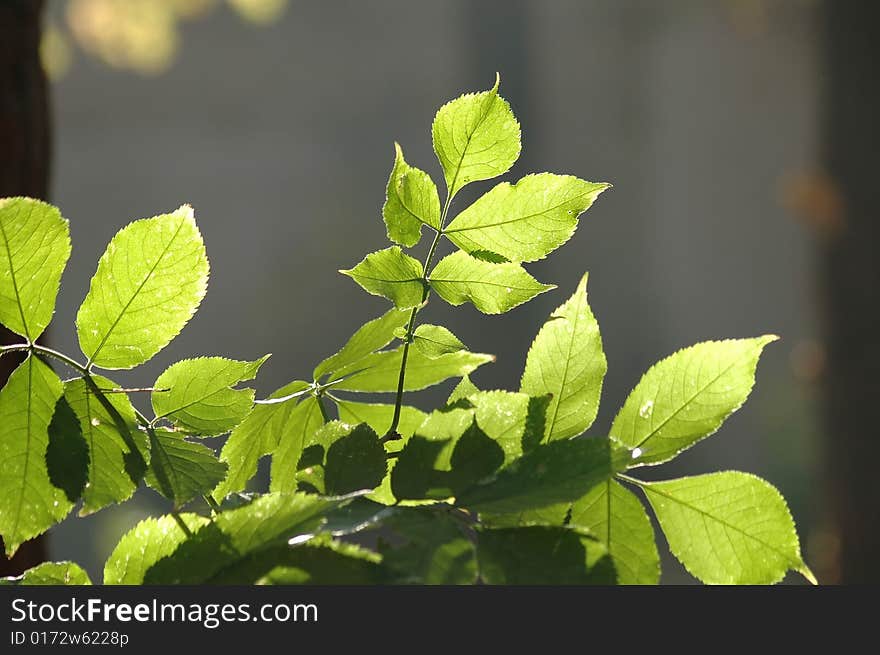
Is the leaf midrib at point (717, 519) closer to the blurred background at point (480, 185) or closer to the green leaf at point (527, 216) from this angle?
the green leaf at point (527, 216)

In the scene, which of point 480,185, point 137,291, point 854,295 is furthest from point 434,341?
point 480,185

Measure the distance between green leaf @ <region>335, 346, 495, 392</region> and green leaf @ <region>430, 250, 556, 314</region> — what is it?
0.02 m

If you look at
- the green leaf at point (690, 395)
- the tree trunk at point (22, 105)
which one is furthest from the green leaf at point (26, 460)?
the tree trunk at point (22, 105)

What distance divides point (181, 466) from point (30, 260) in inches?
3.7

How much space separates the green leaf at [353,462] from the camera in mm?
342

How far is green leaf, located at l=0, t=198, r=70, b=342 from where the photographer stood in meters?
0.33

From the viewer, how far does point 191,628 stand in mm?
A: 293

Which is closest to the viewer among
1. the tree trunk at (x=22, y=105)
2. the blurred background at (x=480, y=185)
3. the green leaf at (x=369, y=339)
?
the green leaf at (x=369, y=339)

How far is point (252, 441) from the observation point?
0.41m

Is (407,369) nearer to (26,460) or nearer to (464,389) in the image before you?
(464,389)

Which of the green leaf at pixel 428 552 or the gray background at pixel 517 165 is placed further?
the gray background at pixel 517 165

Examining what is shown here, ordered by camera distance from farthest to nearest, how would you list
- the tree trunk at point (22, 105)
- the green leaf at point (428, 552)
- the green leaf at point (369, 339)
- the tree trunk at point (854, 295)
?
the tree trunk at point (854, 295) → the tree trunk at point (22, 105) → the green leaf at point (369, 339) → the green leaf at point (428, 552)

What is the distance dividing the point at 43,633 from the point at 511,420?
172mm

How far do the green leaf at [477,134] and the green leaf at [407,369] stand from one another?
7 centimetres
